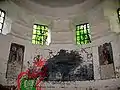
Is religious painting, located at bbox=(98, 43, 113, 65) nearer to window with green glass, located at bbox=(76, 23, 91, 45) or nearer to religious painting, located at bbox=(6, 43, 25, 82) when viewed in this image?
window with green glass, located at bbox=(76, 23, 91, 45)

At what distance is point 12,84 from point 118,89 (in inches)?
249

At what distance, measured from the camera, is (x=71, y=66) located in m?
13.8

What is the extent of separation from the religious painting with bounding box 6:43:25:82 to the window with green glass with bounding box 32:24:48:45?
148 centimetres

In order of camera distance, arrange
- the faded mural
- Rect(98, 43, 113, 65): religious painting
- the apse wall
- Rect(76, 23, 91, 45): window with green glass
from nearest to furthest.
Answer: the apse wall
Rect(98, 43, 113, 65): religious painting
the faded mural
Rect(76, 23, 91, 45): window with green glass

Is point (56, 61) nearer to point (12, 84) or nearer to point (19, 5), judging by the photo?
point (12, 84)

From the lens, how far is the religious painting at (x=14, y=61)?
12579 mm

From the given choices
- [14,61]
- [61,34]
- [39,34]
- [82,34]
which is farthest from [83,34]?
[14,61]

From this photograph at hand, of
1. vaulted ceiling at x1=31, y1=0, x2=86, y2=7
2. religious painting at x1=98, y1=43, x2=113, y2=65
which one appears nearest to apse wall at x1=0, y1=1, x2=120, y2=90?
religious painting at x1=98, y1=43, x2=113, y2=65

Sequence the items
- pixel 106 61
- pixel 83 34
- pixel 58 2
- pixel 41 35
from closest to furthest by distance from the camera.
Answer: pixel 106 61 < pixel 83 34 < pixel 41 35 < pixel 58 2

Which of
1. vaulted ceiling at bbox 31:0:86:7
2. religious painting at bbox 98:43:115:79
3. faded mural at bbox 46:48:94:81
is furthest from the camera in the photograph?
vaulted ceiling at bbox 31:0:86:7

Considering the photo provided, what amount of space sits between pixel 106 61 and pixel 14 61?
598 cm

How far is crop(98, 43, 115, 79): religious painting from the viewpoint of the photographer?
1257 cm

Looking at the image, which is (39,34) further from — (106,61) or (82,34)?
(106,61)

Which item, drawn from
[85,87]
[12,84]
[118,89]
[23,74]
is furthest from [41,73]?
[118,89]
